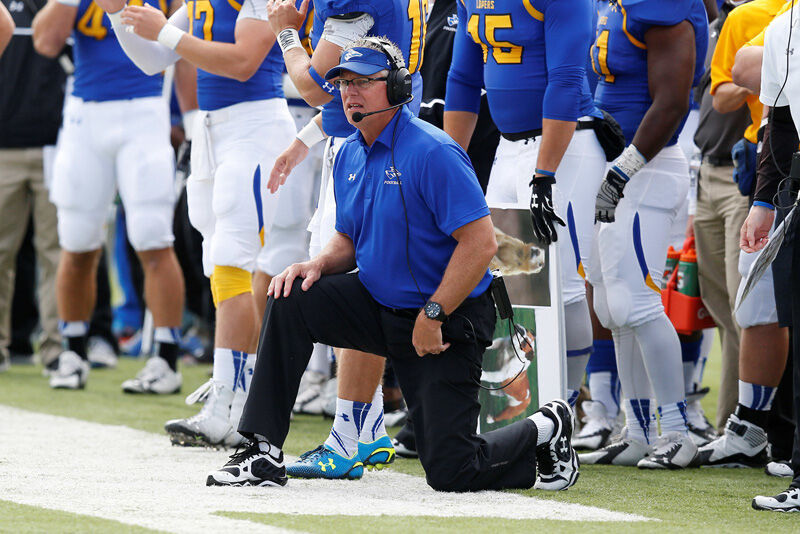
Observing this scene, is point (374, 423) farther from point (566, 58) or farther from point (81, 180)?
point (81, 180)

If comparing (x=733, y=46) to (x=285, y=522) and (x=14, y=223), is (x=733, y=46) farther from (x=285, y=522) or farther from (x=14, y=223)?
(x=14, y=223)

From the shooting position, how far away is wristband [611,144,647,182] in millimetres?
4934

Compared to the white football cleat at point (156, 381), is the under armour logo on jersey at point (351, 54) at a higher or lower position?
higher

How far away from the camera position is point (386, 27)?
470cm

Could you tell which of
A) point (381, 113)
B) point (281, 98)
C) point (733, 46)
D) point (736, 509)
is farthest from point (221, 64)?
point (736, 509)

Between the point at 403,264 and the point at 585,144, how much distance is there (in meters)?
1.22

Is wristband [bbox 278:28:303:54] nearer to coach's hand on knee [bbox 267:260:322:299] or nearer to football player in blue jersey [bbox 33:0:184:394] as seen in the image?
coach's hand on knee [bbox 267:260:322:299]

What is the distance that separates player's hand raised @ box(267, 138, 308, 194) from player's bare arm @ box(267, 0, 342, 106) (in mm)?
331

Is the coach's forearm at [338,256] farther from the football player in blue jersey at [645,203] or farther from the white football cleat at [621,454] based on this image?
the white football cleat at [621,454]

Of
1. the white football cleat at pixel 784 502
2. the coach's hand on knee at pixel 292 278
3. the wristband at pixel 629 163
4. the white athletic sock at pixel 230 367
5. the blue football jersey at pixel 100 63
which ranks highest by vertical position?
the blue football jersey at pixel 100 63

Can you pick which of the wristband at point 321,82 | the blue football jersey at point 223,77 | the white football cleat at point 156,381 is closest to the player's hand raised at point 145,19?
the blue football jersey at point 223,77

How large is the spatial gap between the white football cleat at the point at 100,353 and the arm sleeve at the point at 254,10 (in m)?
4.33

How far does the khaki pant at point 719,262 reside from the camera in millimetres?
5844

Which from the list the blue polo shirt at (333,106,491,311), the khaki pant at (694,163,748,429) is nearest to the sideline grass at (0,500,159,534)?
the blue polo shirt at (333,106,491,311)
